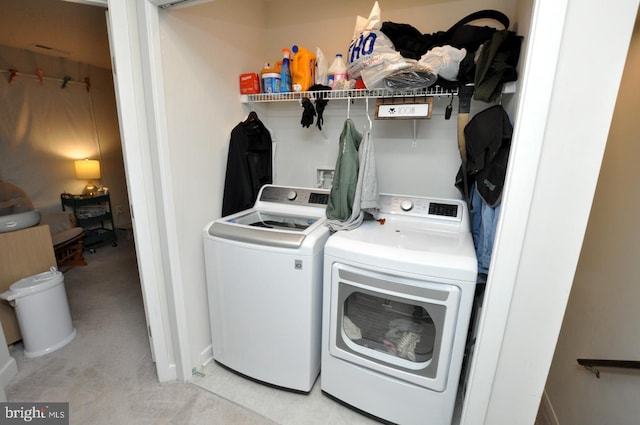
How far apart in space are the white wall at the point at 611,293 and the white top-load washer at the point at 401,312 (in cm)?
65

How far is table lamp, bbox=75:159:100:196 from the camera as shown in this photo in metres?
3.85

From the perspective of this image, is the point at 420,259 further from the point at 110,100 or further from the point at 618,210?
the point at 110,100

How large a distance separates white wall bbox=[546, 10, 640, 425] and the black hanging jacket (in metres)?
1.98

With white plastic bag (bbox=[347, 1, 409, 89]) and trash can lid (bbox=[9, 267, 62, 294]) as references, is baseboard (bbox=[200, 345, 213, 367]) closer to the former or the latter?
trash can lid (bbox=[9, 267, 62, 294])

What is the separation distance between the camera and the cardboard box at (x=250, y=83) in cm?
186

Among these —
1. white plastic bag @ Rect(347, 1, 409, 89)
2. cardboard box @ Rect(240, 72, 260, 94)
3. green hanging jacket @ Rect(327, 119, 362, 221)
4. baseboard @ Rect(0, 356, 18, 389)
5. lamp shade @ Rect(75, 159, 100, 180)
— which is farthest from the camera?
lamp shade @ Rect(75, 159, 100, 180)

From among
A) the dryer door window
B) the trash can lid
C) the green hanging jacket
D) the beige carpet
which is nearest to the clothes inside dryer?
the dryer door window

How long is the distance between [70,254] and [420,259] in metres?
3.97

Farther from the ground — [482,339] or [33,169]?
[33,169]

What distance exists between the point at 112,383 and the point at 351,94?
2.28m

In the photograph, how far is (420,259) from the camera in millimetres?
1181

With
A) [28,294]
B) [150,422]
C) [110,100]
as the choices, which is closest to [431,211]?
[150,422]

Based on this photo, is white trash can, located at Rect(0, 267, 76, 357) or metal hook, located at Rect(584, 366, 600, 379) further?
white trash can, located at Rect(0, 267, 76, 357)

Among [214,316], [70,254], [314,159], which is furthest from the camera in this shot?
[70,254]
